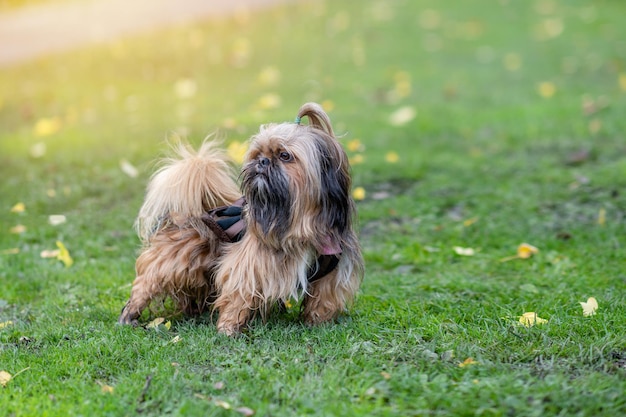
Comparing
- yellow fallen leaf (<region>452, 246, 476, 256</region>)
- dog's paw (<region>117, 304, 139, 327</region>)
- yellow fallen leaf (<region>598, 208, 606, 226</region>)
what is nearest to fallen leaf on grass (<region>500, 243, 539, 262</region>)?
yellow fallen leaf (<region>452, 246, 476, 256</region>)

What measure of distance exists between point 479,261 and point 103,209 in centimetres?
371

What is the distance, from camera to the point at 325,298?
4863 millimetres

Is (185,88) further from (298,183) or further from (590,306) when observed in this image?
(590,306)

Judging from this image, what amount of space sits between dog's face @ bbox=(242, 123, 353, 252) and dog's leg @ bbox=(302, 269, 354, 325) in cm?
33

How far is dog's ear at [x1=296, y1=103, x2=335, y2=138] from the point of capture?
14.8 feet

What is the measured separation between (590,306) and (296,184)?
2.16m

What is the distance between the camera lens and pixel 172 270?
5000 millimetres

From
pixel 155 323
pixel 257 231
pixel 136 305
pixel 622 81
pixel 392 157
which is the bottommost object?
pixel 155 323

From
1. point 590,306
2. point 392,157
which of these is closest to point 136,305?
point 590,306

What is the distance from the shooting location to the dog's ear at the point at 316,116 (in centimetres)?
452

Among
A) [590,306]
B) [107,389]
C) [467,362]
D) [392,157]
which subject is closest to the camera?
[107,389]

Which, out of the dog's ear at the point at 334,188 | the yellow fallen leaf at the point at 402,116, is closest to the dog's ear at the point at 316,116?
the dog's ear at the point at 334,188

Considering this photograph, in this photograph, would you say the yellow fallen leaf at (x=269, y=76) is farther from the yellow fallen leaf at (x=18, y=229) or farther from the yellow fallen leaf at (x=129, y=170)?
the yellow fallen leaf at (x=18, y=229)

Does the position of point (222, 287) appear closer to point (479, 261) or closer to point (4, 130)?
point (479, 261)
